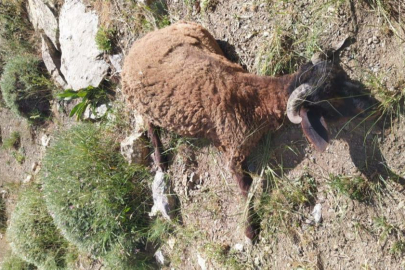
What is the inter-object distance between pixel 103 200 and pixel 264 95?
10.3 ft

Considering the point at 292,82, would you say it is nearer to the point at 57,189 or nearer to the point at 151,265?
the point at 151,265

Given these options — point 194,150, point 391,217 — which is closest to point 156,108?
point 194,150

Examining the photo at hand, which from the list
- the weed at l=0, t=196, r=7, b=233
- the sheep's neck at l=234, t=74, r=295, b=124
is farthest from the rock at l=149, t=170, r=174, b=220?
the weed at l=0, t=196, r=7, b=233

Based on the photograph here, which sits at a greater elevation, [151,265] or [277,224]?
[277,224]

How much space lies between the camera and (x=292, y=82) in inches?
165

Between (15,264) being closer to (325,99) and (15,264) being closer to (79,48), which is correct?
(79,48)

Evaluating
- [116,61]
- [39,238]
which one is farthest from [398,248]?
[39,238]

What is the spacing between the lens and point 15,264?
899 cm

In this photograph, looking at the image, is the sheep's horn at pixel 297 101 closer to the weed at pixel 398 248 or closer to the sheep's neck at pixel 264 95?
the sheep's neck at pixel 264 95

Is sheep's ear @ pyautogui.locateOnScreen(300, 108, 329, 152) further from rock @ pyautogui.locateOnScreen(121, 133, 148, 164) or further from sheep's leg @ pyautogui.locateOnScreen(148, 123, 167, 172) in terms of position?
rock @ pyautogui.locateOnScreen(121, 133, 148, 164)

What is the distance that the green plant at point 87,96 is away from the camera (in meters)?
6.68

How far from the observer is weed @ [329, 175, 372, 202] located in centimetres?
405

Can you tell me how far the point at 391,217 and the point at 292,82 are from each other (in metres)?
1.71

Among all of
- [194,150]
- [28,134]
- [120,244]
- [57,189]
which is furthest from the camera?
[28,134]
